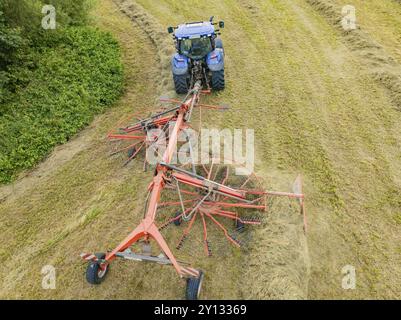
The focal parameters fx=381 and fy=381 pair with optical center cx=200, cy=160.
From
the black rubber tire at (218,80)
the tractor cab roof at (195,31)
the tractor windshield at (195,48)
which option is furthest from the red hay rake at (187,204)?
the tractor cab roof at (195,31)

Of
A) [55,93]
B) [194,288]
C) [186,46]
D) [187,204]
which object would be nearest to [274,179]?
[187,204]

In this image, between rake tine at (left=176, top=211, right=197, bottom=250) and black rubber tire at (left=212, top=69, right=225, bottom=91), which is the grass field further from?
rake tine at (left=176, top=211, right=197, bottom=250)

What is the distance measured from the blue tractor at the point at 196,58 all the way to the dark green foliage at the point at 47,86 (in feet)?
6.81

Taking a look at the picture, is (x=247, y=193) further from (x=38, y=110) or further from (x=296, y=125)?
(x=38, y=110)

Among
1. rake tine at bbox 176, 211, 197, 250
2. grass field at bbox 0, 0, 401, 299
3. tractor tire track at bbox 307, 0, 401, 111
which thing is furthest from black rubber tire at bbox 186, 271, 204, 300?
tractor tire track at bbox 307, 0, 401, 111

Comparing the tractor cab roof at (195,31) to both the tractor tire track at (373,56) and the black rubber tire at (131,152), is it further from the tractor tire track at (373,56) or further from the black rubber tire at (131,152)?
the tractor tire track at (373,56)

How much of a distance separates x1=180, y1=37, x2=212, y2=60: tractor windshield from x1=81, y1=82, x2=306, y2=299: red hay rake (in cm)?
208

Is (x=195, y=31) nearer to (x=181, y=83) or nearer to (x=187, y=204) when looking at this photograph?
(x=181, y=83)

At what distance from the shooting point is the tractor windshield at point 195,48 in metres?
9.31

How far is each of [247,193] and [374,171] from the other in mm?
2523

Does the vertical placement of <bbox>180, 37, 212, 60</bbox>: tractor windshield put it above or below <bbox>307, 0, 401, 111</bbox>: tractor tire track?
above

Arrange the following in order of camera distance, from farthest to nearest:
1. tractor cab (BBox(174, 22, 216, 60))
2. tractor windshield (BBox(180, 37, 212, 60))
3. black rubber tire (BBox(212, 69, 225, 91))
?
black rubber tire (BBox(212, 69, 225, 91)) → tractor windshield (BBox(180, 37, 212, 60)) → tractor cab (BBox(174, 22, 216, 60))

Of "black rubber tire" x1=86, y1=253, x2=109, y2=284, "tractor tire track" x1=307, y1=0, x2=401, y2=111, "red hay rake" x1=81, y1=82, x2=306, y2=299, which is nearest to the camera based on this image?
"red hay rake" x1=81, y1=82, x2=306, y2=299

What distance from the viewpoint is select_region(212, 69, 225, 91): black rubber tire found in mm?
9422
